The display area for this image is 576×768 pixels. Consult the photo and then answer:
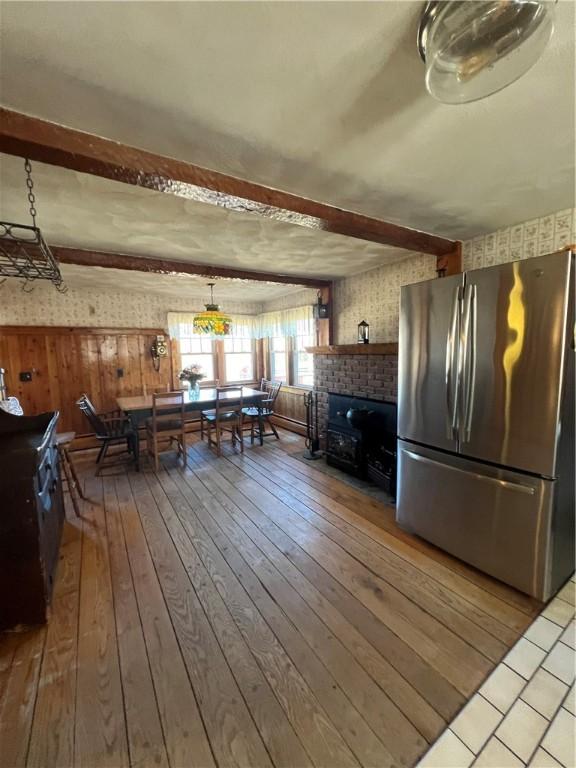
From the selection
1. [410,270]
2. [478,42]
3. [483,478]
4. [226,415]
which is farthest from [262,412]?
[478,42]

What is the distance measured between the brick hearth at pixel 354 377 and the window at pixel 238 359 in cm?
247

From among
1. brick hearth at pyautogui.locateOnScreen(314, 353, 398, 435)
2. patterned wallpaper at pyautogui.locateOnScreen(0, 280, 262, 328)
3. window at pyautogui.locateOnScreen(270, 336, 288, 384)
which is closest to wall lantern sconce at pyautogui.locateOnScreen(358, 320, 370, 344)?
brick hearth at pyautogui.locateOnScreen(314, 353, 398, 435)

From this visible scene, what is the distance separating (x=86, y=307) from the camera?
4.79 metres

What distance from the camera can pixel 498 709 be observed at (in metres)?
1.31

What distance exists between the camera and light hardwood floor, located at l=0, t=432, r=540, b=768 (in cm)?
121

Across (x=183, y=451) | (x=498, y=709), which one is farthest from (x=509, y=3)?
(x=183, y=451)

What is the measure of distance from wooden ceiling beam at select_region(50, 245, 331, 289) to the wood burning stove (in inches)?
67.8

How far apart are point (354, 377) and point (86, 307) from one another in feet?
13.5

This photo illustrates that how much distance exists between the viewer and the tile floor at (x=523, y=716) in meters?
1.15

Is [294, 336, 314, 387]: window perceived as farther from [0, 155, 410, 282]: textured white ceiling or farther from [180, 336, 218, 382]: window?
[0, 155, 410, 282]: textured white ceiling

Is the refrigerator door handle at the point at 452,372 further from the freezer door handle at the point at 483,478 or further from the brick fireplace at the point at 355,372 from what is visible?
the brick fireplace at the point at 355,372

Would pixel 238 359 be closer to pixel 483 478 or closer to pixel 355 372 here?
pixel 355 372

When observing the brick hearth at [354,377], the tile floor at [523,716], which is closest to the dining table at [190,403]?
the brick hearth at [354,377]

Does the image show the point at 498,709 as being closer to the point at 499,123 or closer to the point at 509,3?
the point at 509,3
